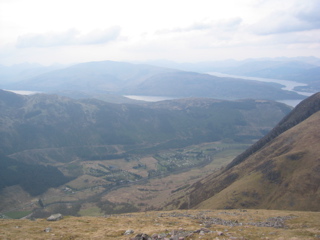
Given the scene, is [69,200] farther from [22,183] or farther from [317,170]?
[317,170]

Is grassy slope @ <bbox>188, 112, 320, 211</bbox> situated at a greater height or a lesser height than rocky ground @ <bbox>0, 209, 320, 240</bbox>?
lesser

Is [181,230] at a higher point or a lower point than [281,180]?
higher

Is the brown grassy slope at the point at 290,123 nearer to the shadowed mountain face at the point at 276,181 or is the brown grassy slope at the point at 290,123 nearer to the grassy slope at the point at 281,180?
the shadowed mountain face at the point at 276,181

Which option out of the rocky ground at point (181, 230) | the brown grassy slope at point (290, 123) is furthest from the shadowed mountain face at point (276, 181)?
the rocky ground at point (181, 230)

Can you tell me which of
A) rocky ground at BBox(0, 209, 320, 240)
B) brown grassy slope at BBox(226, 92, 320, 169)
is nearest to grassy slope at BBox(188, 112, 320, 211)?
brown grassy slope at BBox(226, 92, 320, 169)

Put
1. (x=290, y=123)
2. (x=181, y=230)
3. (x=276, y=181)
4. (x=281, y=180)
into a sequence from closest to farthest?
1. (x=181, y=230)
2. (x=281, y=180)
3. (x=276, y=181)
4. (x=290, y=123)

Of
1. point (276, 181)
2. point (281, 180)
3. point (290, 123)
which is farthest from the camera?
point (290, 123)

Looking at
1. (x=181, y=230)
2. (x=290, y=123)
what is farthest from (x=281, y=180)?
(x=290, y=123)

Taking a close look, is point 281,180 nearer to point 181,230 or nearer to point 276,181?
point 276,181

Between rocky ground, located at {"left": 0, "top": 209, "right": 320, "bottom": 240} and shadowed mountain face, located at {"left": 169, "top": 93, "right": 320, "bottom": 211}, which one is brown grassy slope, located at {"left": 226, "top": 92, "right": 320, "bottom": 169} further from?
rocky ground, located at {"left": 0, "top": 209, "right": 320, "bottom": 240}
